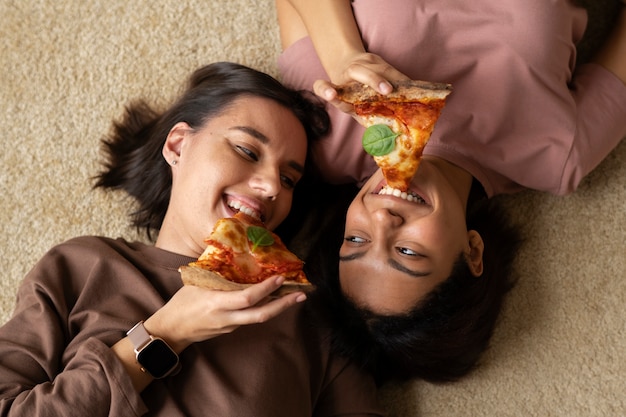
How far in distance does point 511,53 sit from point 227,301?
35.2 inches

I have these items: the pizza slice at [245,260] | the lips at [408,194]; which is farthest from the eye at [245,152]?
the lips at [408,194]

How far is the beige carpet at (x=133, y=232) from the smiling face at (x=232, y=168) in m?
0.34

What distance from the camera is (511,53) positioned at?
4.75 feet

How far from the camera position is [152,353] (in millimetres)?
1287

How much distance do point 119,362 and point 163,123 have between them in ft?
2.31

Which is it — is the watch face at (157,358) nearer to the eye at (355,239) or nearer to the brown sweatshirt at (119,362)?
the brown sweatshirt at (119,362)

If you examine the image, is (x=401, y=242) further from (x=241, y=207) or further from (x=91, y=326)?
(x=91, y=326)

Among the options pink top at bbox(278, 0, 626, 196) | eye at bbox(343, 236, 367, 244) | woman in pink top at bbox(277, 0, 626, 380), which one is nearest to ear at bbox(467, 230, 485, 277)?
woman in pink top at bbox(277, 0, 626, 380)

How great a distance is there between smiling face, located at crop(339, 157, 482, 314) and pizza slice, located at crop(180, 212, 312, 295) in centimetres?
15

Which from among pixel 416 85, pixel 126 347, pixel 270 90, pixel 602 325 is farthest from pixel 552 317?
pixel 126 347

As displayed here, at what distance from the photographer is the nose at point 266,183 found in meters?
1.44

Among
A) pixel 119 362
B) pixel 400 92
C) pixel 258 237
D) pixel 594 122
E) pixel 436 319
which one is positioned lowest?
pixel 436 319

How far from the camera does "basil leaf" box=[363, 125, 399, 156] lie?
4.11 feet

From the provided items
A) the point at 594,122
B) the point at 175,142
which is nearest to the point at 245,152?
the point at 175,142
